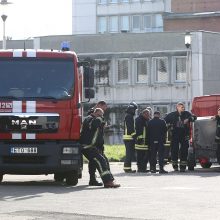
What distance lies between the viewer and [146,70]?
201 ft

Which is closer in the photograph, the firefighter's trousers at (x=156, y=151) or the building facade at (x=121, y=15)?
the firefighter's trousers at (x=156, y=151)

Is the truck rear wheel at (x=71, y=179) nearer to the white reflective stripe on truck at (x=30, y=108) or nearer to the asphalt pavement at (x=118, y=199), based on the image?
the asphalt pavement at (x=118, y=199)

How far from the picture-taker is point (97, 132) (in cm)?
2031

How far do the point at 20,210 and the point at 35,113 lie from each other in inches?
202

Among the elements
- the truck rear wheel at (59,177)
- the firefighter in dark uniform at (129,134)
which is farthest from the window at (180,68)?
the truck rear wheel at (59,177)

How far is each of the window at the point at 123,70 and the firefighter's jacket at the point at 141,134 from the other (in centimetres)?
3564

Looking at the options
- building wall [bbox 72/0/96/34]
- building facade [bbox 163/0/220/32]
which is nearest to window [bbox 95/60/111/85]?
building facade [bbox 163/0/220/32]

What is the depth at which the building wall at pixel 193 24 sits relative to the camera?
8219cm

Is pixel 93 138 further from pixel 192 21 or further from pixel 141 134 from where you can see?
pixel 192 21

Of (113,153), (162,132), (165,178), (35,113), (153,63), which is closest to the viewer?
(35,113)

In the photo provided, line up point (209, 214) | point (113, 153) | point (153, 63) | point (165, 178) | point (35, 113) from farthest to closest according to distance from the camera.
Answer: point (153, 63) → point (113, 153) → point (165, 178) → point (35, 113) → point (209, 214)

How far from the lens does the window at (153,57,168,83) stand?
6084cm

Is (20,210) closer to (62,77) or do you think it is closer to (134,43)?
(62,77)

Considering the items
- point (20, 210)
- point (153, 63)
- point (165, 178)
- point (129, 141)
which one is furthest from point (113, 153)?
point (153, 63)
